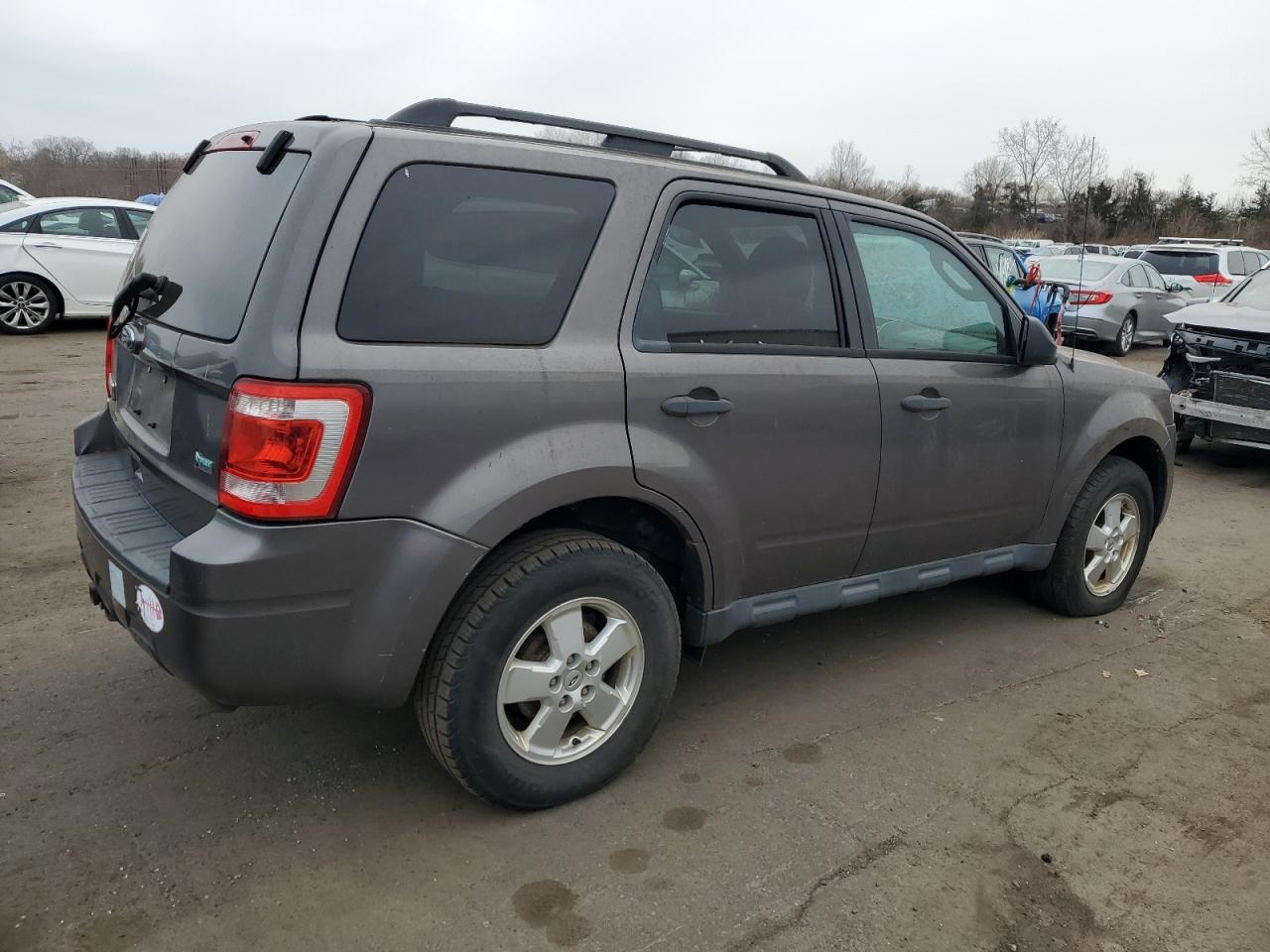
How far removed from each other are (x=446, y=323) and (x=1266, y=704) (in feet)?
11.3

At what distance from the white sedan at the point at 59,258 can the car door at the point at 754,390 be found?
1025cm

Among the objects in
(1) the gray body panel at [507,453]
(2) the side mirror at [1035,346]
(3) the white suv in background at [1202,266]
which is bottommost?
(1) the gray body panel at [507,453]

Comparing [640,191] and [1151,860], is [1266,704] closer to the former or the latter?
[1151,860]

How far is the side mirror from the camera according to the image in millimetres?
3877

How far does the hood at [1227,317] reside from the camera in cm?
742

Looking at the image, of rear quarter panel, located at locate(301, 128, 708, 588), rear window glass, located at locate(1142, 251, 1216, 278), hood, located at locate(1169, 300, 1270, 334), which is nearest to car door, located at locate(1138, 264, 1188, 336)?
rear window glass, located at locate(1142, 251, 1216, 278)

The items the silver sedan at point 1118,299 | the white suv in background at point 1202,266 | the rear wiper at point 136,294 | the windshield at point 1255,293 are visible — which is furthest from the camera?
the white suv in background at point 1202,266

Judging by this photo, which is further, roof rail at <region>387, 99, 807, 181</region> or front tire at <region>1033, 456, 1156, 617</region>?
front tire at <region>1033, 456, 1156, 617</region>

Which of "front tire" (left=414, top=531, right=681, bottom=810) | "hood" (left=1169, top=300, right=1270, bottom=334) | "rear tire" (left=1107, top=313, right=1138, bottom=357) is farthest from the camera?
"rear tire" (left=1107, top=313, right=1138, bottom=357)

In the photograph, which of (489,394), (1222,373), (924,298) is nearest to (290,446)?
(489,394)

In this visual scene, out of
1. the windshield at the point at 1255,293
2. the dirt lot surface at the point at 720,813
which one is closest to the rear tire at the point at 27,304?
the dirt lot surface at the point at 720,813

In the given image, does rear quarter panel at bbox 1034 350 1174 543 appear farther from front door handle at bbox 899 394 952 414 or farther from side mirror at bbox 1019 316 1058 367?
front door handle at bbox 899 394 952 414

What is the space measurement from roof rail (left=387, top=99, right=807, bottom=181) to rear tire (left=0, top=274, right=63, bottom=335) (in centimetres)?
1063

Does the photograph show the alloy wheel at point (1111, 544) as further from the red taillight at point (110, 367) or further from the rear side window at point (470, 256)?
the red taillight at point (110, 367)
